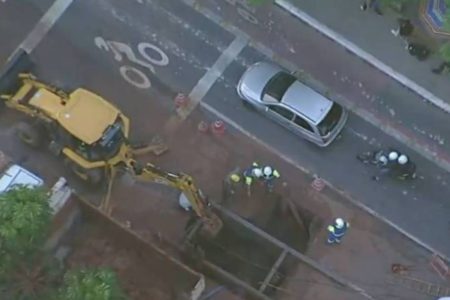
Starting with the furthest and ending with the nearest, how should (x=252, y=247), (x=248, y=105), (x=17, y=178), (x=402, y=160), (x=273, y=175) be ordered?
(x=248, y=105), (x=402, y=160), (x=273, y=175), (x=252, y=247), (x=17, y=178)

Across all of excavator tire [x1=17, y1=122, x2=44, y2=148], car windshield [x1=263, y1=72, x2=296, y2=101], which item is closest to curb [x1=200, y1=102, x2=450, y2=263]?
car windshield [x1=263, y1=72, x2=296, y2=101]

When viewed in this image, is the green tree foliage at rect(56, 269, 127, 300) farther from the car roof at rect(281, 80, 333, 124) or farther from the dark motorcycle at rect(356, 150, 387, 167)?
the dark motorcycle at rect(356, 150, 387, 167)

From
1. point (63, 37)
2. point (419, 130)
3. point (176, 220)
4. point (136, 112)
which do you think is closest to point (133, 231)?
point (176, 220)

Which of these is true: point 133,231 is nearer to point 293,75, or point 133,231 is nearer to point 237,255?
point 237,255

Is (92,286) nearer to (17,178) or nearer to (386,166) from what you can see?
(17,178)

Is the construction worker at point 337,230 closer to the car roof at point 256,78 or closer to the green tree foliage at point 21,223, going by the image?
the car roof at point 256,78

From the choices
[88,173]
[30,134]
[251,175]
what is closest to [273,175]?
[251,175]
